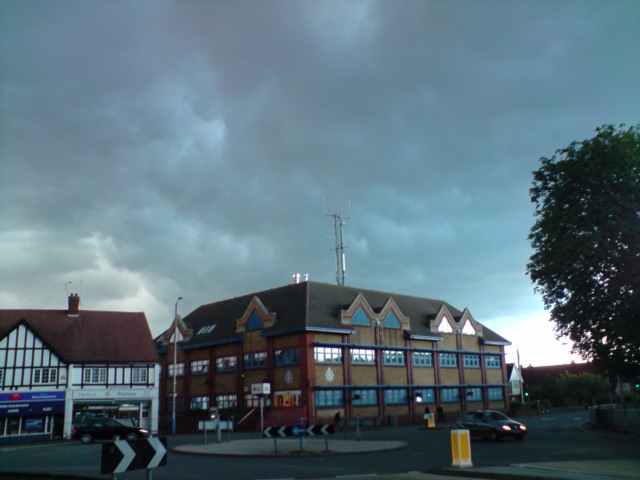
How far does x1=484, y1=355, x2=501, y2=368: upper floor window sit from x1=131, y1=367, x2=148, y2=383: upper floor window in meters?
37.4

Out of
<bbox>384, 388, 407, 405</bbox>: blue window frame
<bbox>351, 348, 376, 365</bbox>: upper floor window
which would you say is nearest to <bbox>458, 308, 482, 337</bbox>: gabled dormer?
<bbox>384, 388, 407, 405</bbox>: blue window frame

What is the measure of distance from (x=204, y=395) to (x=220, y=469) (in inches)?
1716

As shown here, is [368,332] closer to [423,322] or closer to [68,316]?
[423,322]

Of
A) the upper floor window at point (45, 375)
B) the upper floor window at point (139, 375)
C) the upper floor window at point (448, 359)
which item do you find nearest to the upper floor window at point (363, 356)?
the upper floor window at point (448, 359)

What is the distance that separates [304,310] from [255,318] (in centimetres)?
590

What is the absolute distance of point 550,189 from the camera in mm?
34719

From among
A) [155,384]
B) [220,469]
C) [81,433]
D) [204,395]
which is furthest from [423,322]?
[220,469]

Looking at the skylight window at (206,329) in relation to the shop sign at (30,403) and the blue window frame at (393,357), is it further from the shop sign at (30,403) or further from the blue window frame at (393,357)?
the blue window frame at (393,357)

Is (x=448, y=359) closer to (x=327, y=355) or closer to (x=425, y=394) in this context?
(x=425, y=394)

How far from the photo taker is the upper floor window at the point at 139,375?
55.0 metres

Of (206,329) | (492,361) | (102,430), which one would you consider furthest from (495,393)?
(102,430)

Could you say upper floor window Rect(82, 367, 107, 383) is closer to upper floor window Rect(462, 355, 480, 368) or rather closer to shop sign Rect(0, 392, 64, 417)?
shop sign Rect(0, 392, 64, 417)

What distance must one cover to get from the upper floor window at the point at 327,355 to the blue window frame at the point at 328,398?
2591 millimetres

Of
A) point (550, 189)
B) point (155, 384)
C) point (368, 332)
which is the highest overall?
point (550, 189)
